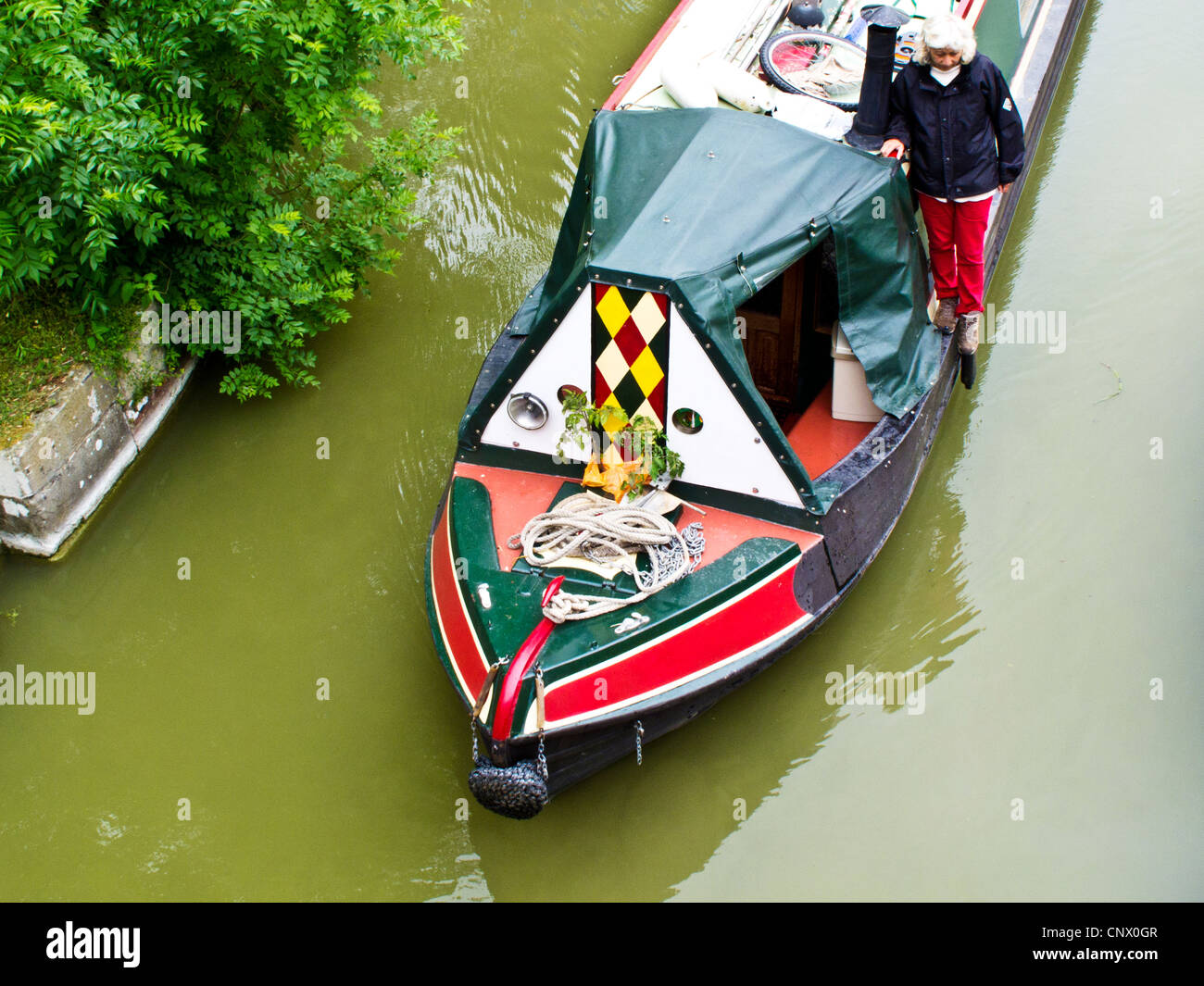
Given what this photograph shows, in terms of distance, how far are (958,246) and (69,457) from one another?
406 centimetres

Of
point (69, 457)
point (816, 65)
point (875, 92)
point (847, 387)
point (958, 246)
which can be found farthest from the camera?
point (816, 65)

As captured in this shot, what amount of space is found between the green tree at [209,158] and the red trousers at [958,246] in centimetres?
244

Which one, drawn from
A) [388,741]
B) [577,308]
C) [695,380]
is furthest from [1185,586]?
[388,741]

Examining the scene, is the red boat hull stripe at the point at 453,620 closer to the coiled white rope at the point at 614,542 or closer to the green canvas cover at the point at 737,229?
the coiled white rope at the point at 614,542

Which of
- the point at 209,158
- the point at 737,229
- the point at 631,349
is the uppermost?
the point at 209,158

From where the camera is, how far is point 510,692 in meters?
4.93

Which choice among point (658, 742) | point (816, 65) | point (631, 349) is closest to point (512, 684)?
point (658, 742)

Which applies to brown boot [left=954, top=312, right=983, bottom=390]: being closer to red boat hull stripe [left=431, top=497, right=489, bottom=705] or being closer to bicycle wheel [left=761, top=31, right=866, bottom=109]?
bicycle wheel [left=761, top=31, right=866, bottom=109]

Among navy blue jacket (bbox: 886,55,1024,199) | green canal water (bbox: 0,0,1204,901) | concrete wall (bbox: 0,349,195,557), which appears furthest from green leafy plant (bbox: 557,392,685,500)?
concrete wall (bbox: 0,349,195,557)

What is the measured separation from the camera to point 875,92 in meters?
5.86

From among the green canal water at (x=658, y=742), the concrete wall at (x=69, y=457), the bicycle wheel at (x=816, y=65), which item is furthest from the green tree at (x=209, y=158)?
the bicycle wheel at (x=816, y=65)

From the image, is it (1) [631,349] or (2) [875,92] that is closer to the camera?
(1) [631,349]

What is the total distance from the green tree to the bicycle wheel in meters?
1.55

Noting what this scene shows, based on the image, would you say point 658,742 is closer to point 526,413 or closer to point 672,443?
point 672,443
